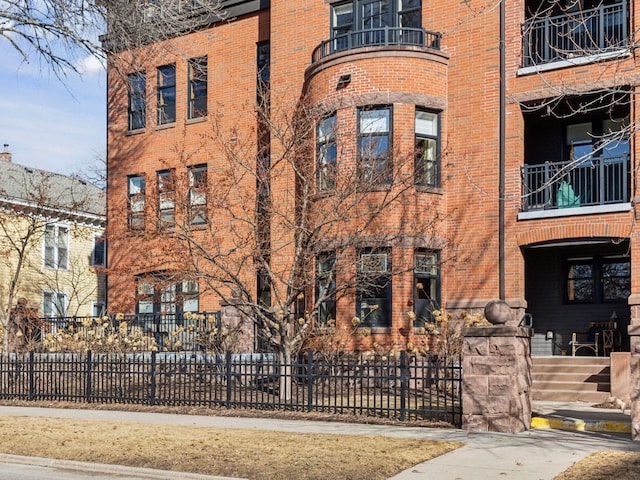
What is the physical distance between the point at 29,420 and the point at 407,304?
30.3 feet

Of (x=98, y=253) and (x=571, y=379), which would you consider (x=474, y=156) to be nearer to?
(x=571, y=379)

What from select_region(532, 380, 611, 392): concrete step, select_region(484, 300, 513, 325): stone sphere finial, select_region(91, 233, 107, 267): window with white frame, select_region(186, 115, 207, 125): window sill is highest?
select_region(186, 115, 207, 125): window sill

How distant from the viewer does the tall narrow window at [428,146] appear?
21.7 meters

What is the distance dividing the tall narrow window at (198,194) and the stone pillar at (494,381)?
8.40 meters

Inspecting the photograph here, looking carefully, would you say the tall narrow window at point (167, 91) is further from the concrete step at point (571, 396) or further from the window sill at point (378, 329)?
the concrete step at point (571, 396)

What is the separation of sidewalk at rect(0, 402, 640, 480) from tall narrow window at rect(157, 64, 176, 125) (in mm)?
13244

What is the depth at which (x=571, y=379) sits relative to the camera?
62.6 feet

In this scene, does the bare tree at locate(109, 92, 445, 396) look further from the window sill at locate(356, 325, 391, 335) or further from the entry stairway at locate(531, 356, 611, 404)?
the entry stairway at locate(531, 356, 611, 404)

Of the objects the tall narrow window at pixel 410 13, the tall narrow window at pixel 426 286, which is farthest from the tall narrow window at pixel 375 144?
the tall narrow window at pixel 410 13

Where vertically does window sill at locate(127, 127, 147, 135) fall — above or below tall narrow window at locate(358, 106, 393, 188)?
above

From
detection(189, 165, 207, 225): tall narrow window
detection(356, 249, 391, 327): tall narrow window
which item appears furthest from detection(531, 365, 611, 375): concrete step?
detection(189, 165, 207, 225): tall narrow window

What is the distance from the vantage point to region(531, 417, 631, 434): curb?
13.4 metres

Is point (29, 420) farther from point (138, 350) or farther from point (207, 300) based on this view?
point (207, 300)

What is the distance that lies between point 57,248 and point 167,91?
45.4ft
